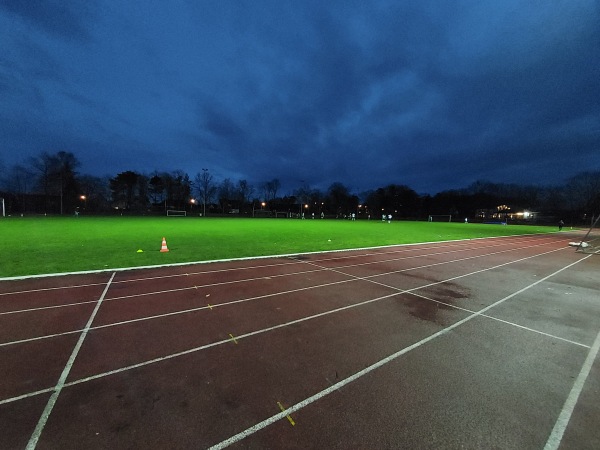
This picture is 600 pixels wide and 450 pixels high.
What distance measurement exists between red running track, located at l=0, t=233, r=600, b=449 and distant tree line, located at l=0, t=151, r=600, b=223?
71806mm

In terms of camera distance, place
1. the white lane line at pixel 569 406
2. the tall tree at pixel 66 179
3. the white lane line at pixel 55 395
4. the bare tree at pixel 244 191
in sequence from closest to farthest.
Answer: the white lane line at pixel 55 395 → the white lane line at pixel 569 406 → the tall tree at pixel 66 179 → the bare tree at pixel 244 191

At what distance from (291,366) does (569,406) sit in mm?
3313

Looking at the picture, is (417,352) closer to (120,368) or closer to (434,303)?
(434,303)

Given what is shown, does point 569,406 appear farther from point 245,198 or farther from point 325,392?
point 245,198

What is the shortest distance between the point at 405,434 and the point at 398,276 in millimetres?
6992

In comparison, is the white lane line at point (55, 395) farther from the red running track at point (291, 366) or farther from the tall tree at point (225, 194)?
the tall tree at point (225, 194)

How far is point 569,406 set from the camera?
3.22 meters

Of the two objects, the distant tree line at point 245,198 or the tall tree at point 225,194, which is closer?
the distant tree line at point 245,198

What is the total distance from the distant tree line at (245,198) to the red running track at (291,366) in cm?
7181

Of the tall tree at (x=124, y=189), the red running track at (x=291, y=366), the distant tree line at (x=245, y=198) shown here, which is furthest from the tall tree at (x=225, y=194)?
the red running track at (x=291, y=366)

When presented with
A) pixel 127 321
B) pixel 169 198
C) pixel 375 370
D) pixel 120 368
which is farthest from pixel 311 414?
pixel 169 198

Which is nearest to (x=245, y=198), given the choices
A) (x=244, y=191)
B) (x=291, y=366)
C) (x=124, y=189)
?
(x=244, y=191)

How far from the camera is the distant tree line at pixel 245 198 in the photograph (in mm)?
64188

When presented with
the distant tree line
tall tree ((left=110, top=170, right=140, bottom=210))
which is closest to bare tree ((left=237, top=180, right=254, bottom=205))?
the distant tree line
